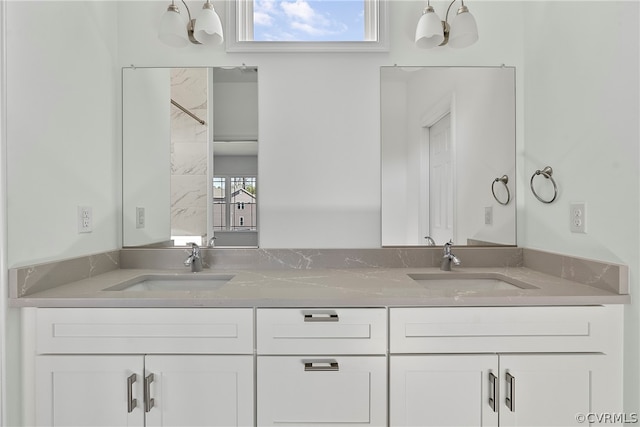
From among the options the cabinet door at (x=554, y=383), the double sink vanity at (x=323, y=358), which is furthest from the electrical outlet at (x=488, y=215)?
the cabinet door at (x=554, y=383)

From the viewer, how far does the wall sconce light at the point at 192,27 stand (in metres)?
1.64

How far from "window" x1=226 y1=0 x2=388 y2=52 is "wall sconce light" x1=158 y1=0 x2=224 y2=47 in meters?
0.13

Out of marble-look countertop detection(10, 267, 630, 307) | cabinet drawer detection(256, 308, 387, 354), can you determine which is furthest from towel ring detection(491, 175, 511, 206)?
cabinet drawer detection(256, 308, 387, 354)

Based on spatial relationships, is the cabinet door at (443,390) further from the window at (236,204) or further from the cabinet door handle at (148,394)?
the window at (236,204)

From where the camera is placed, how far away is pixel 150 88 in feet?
5.92

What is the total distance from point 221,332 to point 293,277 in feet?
1.42

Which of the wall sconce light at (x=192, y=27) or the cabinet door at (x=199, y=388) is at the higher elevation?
the wall sconce light at (x=192, y=27)

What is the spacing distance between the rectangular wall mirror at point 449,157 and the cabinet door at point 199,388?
3.11 feet

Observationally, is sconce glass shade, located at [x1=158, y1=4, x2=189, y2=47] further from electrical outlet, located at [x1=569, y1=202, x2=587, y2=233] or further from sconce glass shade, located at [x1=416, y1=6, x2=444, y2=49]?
electrical outlet, located at [x1=569, y1=202, x2=587, y2=233]

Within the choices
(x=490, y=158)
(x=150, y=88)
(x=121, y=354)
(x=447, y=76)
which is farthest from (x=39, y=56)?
(x=490, y=158)

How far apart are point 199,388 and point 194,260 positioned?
628 millimetres

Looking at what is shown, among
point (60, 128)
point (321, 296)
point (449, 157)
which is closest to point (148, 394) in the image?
point (321, 296)

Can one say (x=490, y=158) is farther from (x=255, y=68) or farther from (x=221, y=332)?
(x=221, y=332)

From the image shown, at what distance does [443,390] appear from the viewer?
1.22 metres
